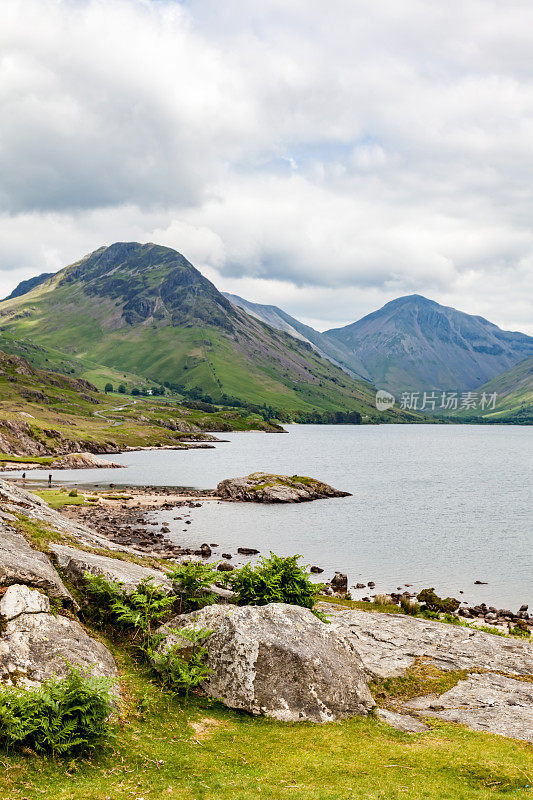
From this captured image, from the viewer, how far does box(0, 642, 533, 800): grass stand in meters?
11.7

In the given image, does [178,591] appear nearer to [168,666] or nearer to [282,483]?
[168,666]

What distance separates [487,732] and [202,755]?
34.1 ft

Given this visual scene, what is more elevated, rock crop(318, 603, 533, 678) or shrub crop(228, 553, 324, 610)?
shrub crop(228, 553, 324, 610)

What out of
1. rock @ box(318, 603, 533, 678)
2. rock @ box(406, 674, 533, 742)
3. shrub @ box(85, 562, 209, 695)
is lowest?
rock @ box(318, 603, 533, 678)

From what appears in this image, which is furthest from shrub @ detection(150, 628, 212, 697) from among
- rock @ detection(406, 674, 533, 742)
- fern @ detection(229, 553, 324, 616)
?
rock @ detection(406, 674, 533, 742)

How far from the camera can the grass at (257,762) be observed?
1170 centimetres

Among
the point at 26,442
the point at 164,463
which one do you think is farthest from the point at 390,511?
the point at 26,442

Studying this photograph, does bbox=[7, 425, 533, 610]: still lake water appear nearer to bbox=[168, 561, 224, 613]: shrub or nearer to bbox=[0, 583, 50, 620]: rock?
bbox=[168, 561, 224, 613]: shrub

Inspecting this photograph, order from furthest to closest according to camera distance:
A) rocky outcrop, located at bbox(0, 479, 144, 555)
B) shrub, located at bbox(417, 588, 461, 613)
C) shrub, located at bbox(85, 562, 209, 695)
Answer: shrub, located at bbox(417, 588, 461, 613) < rocky outcrop, located at bbox(0, 479, 144, 555) < shrub, located at bbox(85, 562, 209, 695)

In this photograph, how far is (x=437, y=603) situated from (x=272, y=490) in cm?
5992

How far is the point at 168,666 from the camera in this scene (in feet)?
56.8

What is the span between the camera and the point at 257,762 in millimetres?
13680

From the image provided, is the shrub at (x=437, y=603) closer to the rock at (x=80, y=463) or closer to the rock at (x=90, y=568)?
the rock at (x=90, y=568)

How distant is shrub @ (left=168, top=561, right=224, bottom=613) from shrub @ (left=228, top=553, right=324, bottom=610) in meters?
1.59
